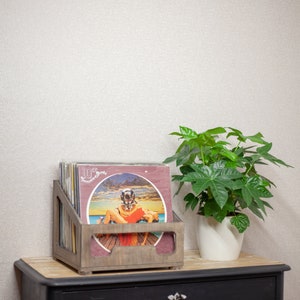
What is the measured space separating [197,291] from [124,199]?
0.37 metres

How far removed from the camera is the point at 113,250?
5.72ft

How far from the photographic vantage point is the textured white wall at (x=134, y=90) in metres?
1.98

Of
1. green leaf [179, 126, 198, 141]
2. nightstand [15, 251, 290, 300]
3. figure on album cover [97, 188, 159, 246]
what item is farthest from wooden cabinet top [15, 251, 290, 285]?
green leaf [179, 126, 198, 141]

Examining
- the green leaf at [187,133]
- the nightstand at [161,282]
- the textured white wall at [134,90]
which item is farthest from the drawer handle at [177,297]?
the green leaf at [187,133]

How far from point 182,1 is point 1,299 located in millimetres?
1305

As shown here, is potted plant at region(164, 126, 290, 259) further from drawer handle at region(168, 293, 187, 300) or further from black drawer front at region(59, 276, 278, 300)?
drawer handle at region(168, 293, 187, 300)

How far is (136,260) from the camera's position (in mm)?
1765

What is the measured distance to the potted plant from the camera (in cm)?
189

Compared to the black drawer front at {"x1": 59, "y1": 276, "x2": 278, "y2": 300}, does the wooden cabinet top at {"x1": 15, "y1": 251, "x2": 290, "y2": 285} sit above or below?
above

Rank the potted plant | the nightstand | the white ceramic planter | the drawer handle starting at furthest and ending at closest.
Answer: the white ceramic planter → the potted plant → the drawer handle → the nightstand

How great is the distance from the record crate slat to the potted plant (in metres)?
0.16

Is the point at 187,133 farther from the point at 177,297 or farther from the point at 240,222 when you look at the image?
the point at 177,297

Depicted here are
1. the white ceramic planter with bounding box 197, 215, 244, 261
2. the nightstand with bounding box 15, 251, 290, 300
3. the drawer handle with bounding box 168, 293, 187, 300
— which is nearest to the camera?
the nightstand with bounding box 15, 251, 290, 300

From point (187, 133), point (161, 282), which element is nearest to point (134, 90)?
point (187, 133)
